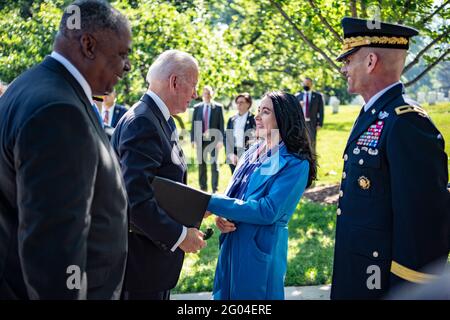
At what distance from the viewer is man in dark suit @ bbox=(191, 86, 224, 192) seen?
37.6ft

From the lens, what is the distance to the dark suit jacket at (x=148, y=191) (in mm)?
2889

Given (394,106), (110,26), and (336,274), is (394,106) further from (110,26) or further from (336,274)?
(110,26)

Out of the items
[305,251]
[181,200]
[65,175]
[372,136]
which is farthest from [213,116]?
[65,175]

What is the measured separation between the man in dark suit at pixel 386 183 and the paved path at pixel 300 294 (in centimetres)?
219

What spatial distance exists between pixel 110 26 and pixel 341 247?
171cm

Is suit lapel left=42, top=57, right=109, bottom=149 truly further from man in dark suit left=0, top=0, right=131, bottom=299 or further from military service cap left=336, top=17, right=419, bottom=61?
military service cap left=336, top=17, right=419, bottom=61

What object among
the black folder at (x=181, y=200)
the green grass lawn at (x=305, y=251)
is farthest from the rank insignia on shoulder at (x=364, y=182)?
the green grass lawn at (x=305, y=251)

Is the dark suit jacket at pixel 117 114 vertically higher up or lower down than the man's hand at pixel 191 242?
higher up

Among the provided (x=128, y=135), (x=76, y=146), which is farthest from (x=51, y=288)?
(x=128, y=135)

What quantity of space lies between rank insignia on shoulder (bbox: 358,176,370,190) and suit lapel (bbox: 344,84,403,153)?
0.26 metres

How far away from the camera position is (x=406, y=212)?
8.17ft

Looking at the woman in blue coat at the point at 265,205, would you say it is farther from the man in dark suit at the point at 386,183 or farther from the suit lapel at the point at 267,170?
the man in dark suit at the point at 386,183

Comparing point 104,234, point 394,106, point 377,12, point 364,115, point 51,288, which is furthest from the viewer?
point 377,12

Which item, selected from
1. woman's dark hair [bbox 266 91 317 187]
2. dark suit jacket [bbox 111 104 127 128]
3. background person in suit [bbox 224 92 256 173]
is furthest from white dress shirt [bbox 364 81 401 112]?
background person in suit [bbox 224 92 256 173]
